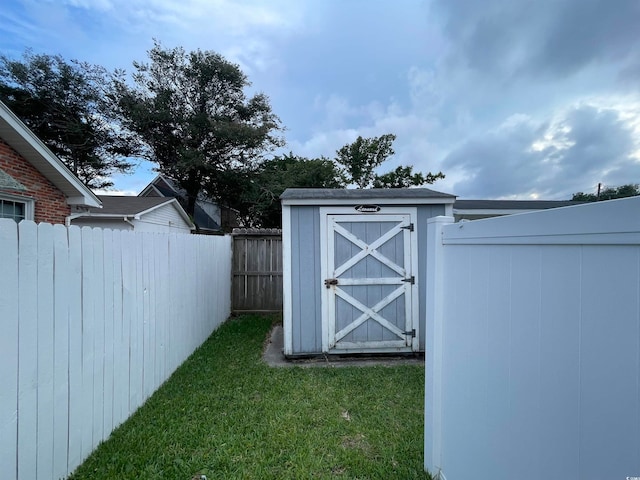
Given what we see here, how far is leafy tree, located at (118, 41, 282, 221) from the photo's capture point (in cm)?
1855

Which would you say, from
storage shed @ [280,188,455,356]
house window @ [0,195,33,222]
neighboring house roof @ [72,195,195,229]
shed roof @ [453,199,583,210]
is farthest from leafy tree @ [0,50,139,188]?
storage shed @ [280,188,455,356]

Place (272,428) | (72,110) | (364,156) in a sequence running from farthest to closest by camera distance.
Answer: (364,156)
(72,110)
(272,428)

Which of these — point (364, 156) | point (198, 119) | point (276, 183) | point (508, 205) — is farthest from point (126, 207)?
point (364, 156)

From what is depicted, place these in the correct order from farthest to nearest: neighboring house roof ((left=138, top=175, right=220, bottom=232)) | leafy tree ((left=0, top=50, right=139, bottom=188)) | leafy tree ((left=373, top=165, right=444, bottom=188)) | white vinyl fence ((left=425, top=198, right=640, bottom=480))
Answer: leafy tree ((left=373, top=165, right=444, bottom=188)) → neighboring house roof ((left=138, top=175, right=220, bottom=232)) → leafy tree ((left=0, top=50, right=139, bottom=188)) → white vinyl fence ((left=425, top=198, right=640, bottom=480))

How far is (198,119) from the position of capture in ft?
62.5

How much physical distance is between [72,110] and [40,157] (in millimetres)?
15788

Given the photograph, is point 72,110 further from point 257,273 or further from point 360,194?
point 360,194

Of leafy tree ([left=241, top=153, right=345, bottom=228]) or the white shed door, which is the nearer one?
the white shed door

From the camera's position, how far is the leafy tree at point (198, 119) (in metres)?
18.5

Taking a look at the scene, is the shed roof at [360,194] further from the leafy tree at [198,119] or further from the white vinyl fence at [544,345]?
the leafy tree at [198,119]

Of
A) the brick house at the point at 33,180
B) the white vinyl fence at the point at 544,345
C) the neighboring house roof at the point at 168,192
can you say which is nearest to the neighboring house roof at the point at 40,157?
the brick house at the point at 33,180

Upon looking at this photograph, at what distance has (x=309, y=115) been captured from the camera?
40.5ft

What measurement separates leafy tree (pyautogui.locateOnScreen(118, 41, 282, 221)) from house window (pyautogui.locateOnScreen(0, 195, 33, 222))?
1272 cm

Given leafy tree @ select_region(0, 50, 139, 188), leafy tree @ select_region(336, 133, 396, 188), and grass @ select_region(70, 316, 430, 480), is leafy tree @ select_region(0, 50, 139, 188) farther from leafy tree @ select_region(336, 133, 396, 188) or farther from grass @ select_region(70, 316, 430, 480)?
grass @ select_region(70, 316, 430, 480)
